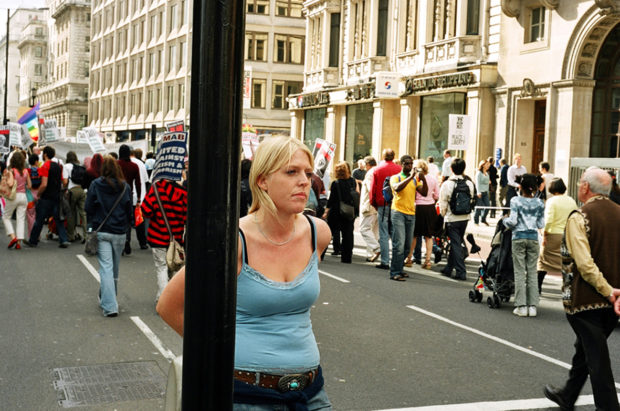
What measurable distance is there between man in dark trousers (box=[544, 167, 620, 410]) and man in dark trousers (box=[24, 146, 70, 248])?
476 inches

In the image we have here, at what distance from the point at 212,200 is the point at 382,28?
34780 mm

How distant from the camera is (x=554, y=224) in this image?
34.8 ft

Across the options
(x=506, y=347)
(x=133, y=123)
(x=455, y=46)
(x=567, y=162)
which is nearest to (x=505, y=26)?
(x=455, y=46)

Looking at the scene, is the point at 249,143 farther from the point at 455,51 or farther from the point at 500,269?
the point at 455,51

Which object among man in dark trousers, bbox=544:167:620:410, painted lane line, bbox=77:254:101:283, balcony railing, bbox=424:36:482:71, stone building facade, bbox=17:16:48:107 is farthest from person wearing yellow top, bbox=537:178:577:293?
stone building facade, bbox=17:16:48:107

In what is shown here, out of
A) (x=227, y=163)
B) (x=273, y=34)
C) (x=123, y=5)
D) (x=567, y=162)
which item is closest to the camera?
(x=227, y=163)

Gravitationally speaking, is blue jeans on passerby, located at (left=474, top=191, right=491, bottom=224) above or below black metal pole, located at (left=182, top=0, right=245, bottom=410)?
below

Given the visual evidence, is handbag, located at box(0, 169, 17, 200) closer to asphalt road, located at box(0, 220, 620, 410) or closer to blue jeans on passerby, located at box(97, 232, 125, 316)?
asphalt road, located at box(0, 220, 620, 410)

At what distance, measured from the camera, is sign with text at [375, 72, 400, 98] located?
31.9m

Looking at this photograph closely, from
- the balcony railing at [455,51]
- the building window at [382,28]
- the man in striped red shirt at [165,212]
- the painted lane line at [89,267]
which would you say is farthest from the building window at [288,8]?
the man in striped red shirt at [165,212]

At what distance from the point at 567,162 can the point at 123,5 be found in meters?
64.8

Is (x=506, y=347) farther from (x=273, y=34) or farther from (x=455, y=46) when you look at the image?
(x=273, y=34)

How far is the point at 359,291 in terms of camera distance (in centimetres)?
1128

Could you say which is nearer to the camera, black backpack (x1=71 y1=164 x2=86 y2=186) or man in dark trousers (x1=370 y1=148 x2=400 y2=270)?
man in dark trousers (x1=370 y1=148 x2=400 y2=270)
